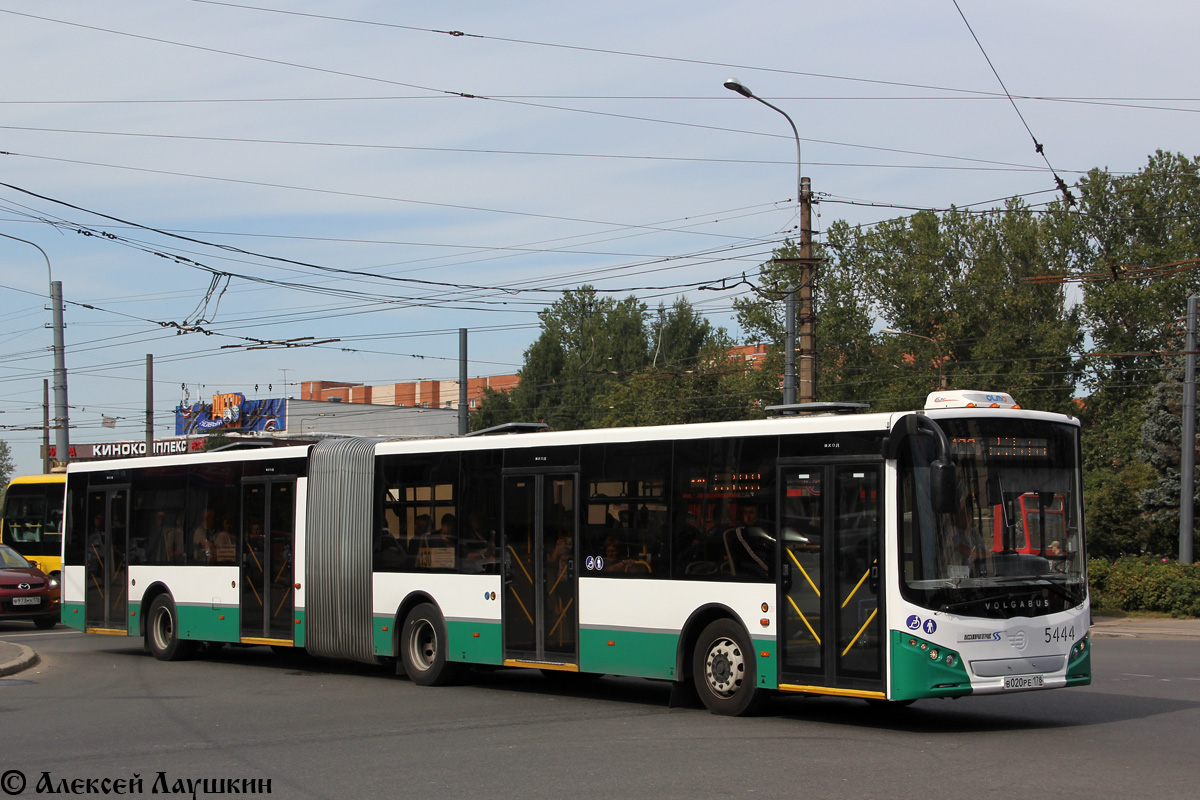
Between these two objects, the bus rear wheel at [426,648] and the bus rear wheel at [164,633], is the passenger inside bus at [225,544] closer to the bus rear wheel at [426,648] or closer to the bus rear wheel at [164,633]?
the bus rear wheel at [164,633]

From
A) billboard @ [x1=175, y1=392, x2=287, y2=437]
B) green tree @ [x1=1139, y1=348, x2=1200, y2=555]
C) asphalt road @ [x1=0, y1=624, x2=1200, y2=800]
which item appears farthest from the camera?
billboard @ [x1=175, y1=392, x2=287, y2=437]

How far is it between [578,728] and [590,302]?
7749 cm

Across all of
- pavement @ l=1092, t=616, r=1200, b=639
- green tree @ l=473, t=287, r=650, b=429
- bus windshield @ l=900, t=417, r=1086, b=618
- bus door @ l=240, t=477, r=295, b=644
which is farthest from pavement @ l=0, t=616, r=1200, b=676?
green tree @ l=473, t=287, r=650, b=429

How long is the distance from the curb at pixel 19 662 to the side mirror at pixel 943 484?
40.9 feet

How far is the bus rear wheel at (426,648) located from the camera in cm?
1534

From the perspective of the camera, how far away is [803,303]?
2370 cm

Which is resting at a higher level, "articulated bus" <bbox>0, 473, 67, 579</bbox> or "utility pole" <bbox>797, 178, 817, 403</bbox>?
"utility pole" <bbox>797, 178, 817, 403</bbox>

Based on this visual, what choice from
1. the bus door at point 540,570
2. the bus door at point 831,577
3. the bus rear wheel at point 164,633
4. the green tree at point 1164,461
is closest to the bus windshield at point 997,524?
the bus door at point 831,577

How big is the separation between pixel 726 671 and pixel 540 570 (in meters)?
2.75

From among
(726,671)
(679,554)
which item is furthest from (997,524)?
(679,554)

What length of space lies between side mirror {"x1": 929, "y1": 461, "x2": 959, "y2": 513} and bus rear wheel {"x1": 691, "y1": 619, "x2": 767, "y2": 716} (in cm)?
237

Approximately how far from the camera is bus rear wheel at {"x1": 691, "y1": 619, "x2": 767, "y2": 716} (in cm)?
1204

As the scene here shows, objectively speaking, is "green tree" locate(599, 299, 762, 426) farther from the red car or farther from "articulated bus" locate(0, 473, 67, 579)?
the red car

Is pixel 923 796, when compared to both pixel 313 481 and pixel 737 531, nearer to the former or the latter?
pixel 737 531
